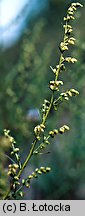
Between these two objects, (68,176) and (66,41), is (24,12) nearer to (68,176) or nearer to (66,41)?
(68,176)

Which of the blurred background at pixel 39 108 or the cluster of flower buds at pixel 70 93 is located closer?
the cluster of flower buds at pixel 70 93

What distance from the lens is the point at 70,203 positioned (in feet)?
2.94

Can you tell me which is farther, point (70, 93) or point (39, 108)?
point (39, 108)

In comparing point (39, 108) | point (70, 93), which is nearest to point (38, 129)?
point (70, 93)

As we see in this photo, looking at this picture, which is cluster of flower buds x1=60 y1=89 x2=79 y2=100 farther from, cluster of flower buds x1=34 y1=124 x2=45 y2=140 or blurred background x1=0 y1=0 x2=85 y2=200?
blurred background x1=0 y1=0 x2=85 y2=200

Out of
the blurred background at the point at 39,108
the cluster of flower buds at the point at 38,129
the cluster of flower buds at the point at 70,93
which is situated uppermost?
the blurred background at the point at 39,108

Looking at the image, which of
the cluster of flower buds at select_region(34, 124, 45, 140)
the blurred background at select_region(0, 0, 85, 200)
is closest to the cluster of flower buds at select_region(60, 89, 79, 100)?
the cluster of flower buds at select_region(34, 124, 45, 140)

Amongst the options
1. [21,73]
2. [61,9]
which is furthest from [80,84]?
[61,9]

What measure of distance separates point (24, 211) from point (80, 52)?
752 millimetres

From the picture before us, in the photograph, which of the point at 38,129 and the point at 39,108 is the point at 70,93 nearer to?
the point at 38,129

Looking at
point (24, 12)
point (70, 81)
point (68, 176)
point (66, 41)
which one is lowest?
point (66, 41)

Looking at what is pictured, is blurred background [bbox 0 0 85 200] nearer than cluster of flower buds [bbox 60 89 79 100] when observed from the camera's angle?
No

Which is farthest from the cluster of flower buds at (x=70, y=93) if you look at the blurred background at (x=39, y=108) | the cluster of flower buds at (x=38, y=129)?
the blurred background at (x=39, y=108)

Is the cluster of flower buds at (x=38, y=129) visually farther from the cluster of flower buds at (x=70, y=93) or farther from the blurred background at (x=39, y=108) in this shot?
the blurred background at (x=39, y=108)
